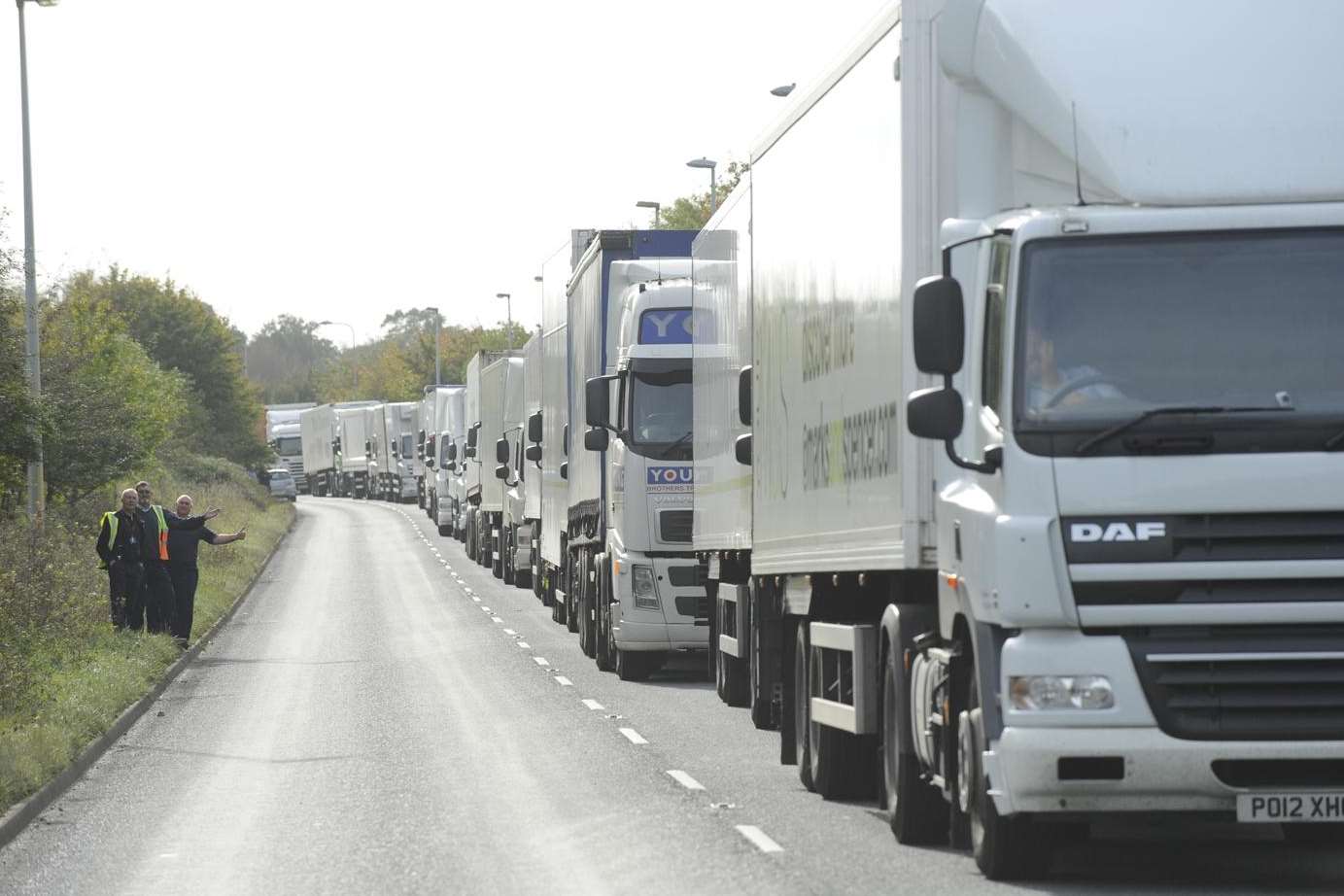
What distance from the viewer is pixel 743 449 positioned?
1612 centimetres

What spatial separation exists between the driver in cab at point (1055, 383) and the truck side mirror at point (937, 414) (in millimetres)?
415

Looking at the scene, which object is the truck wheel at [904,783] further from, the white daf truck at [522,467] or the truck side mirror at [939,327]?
the white daf truck at [522,467]

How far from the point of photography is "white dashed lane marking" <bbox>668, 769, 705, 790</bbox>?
14023mm

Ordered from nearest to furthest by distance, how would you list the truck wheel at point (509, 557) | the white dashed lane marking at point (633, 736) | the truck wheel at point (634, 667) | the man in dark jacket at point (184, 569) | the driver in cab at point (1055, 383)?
the driver in cab at point (1055, 383)
the white dashed lane marking at point (633, 736)
the truck wheel at point (634, 667)
the man in dark jacket at point (184, 569)
the truck wheel at point (509, 557)

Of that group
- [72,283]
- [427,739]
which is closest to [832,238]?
[427,739]

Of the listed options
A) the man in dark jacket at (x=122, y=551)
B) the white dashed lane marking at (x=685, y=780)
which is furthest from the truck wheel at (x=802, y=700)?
the man in dark jacket at (x=122, y=551)

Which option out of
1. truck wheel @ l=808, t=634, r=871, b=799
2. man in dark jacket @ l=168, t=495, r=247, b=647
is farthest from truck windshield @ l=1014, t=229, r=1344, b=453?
man in dark jacket @ l=168, t=495, r=247, b=647

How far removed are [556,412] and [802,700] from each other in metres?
16.8

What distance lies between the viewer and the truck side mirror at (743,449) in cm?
1598

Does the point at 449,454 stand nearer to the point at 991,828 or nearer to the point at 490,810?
the point at 490,810

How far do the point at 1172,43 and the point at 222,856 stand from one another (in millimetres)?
5886

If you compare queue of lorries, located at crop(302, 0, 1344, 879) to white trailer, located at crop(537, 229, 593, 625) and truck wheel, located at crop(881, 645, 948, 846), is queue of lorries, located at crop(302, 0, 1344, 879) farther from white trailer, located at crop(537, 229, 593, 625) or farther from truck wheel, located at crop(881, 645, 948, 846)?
white trailer, located at crop(537, 229, 593, 625)

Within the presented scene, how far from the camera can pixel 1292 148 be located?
30.7 feet

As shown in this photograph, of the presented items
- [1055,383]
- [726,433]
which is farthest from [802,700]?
[1055,383]
